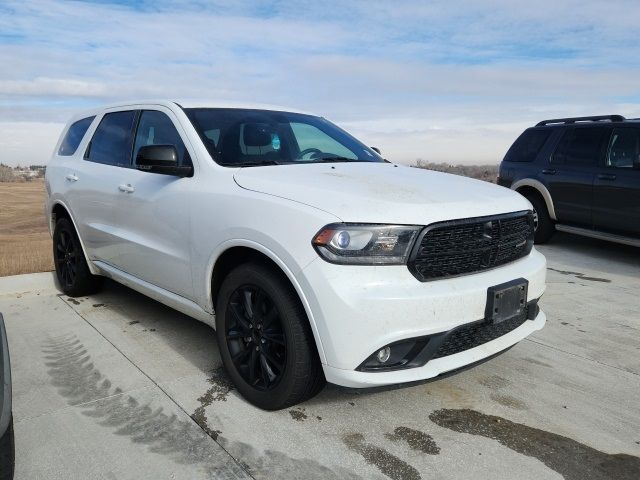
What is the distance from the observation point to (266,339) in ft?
9.11

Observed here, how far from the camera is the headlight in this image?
94.7 inches

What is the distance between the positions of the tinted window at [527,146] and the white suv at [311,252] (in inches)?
196

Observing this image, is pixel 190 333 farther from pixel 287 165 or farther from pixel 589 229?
pixel 589 229

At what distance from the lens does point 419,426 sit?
2.70 meters

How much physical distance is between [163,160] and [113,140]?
1.43 meters

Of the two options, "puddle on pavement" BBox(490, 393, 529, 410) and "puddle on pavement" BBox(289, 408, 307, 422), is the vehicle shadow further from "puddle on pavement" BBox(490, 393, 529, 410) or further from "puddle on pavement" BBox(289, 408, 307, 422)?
"puddle on pavement" BBox(289, 408, 307, 422)

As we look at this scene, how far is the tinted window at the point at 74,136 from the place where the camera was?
4938 millimetres

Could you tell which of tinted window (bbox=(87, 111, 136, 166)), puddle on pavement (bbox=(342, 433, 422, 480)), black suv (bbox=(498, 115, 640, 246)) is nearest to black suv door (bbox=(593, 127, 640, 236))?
black suv (bbox=(498, 115, 640, 246))

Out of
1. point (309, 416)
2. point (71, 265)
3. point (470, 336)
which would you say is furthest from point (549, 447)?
point (71, 265)

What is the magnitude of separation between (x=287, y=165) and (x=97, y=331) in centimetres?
204

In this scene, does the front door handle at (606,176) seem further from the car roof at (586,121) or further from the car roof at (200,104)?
the car roof at (200,104)

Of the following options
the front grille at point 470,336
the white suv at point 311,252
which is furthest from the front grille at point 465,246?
the front grille at point 470,336

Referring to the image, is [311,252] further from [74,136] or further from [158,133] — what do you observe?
[74,136]

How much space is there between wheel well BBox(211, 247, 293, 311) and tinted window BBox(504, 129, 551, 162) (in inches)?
248
